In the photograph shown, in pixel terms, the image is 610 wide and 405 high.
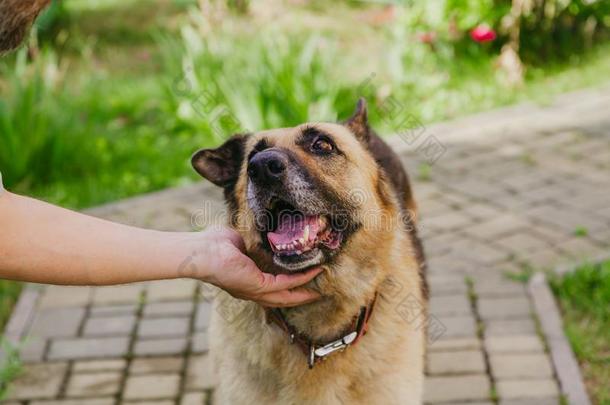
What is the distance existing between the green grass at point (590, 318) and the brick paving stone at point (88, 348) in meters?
2.45

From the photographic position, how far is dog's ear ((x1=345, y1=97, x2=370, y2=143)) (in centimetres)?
318

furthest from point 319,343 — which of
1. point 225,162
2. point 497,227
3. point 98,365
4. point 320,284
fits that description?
point 497,227

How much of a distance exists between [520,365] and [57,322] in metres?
2.66

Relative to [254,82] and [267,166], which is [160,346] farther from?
[254,82]

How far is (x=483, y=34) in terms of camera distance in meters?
7.60

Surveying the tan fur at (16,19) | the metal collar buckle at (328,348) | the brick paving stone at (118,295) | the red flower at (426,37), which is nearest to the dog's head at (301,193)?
the metal collar buckle at (328,348)

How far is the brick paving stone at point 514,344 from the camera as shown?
3.86 m

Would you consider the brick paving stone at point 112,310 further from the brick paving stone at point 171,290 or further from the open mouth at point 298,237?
the open mouth at point 298,237

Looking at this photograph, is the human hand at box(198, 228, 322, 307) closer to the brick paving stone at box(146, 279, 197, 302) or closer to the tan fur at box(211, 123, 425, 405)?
the tan fur at box(211, 123, 425, 405)

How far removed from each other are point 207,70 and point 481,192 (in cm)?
281

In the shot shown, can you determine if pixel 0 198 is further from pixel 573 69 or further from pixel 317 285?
pixel 573 69

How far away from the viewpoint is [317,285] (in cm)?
274

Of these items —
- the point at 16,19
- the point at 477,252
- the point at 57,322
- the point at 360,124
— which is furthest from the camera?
the point at 477,252

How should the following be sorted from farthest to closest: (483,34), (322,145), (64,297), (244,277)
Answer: (483,34)
(64,297)
(322,145)
(244,277)
